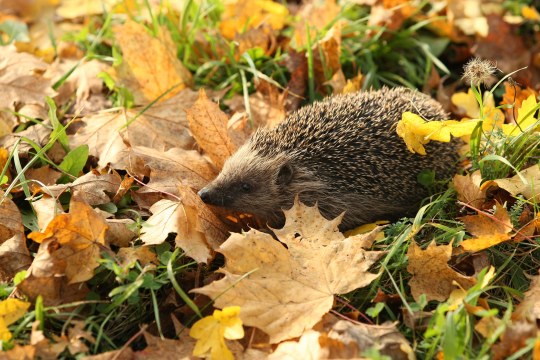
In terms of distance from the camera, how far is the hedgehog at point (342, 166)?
423 centimetres

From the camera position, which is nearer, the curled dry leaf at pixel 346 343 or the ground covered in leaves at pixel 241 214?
the curled dry leaf at pixel 346 343

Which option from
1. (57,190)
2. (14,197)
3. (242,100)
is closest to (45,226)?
(57,190)

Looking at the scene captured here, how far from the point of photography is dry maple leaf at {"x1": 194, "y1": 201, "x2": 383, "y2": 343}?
306cm

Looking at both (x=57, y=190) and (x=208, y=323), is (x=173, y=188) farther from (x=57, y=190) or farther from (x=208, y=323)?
(x=208, y=323)

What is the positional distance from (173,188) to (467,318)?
6.25ft

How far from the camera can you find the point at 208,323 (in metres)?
3.01

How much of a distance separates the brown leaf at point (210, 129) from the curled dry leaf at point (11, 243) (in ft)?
4.15

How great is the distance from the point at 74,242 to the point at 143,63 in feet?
6.57

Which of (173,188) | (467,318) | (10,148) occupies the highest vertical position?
(10,148)

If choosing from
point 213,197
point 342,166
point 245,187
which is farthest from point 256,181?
point 342,166

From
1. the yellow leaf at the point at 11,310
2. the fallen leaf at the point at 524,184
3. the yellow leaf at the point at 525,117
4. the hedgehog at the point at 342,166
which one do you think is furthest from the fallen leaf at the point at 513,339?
the yellow leaf at the point at 11,310

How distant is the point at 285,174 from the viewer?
14.1 ft

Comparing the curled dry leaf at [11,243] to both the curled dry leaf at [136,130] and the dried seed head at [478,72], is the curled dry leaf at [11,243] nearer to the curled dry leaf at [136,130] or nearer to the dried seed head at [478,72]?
the curled dry leaf at [136,130]

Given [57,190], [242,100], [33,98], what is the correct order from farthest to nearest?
[242,100] → [33,98] → [57,190]
